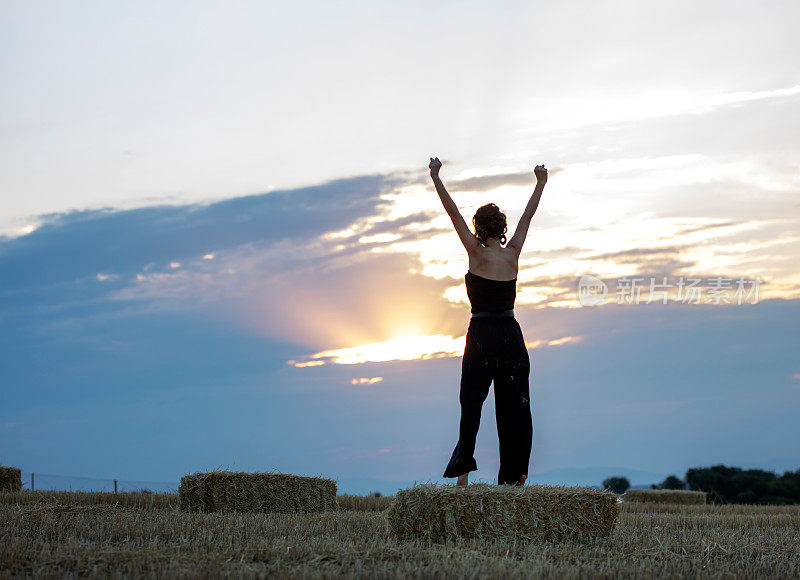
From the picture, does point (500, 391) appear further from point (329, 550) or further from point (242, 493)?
point (242, 493)

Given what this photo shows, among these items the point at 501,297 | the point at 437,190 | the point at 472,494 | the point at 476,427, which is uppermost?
the point at 437,190

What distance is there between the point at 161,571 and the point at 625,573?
8.84 ft

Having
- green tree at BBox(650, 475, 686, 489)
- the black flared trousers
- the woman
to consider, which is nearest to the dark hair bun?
the woman

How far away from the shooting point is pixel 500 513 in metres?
6.52

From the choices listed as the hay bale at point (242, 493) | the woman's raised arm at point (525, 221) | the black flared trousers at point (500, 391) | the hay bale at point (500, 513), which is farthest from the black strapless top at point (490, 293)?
the hay bale at point (242, 493)

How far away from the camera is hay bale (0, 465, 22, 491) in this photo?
44.9 feet

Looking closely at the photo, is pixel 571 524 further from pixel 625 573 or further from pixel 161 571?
pixel 161 571

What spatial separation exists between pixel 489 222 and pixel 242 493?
193 inches

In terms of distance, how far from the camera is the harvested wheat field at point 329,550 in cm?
473

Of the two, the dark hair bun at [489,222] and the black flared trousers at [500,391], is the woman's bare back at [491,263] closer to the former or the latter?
the dark hair bun at [489,222]

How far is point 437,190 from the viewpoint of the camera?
7.46 metres

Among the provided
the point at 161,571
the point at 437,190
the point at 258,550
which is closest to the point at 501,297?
the point at 437,190

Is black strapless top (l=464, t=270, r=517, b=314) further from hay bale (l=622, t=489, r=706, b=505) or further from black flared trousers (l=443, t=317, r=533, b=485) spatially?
hay bale (l=622, t=489, r=706, b=505)

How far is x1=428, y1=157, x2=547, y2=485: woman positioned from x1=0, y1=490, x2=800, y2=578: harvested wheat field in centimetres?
118
